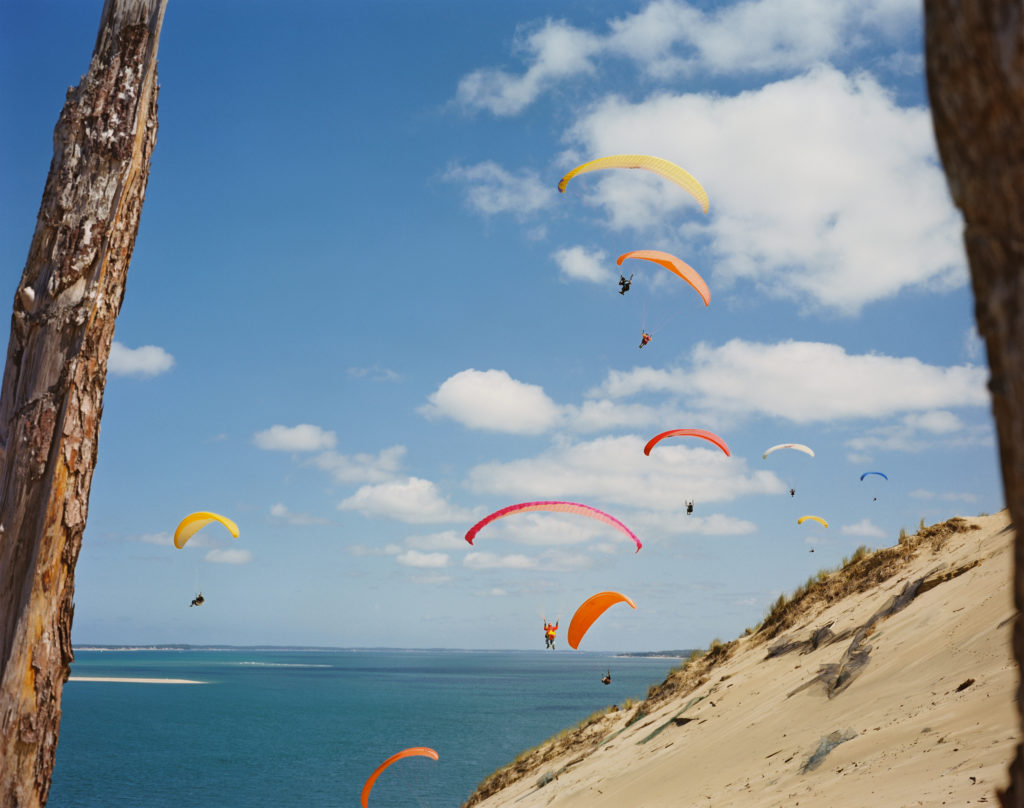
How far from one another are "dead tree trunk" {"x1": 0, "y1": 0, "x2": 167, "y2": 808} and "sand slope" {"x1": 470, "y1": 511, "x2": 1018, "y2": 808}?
7.33 metres

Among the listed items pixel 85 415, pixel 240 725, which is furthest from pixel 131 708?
pixel 85 415

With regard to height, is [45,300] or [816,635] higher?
[45,300]

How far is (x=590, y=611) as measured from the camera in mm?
20094

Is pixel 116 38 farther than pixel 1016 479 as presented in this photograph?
Yes

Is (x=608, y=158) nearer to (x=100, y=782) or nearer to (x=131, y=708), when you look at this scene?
(x=100, y=782)

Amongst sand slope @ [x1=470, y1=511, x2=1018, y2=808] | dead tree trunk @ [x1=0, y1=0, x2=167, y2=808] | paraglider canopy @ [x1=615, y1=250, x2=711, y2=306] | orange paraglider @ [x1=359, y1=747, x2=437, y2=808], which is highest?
paraglider canopy @ [x1=615, y1=250, x2=711, y2=306]

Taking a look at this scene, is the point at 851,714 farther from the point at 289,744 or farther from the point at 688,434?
the point at 289,744

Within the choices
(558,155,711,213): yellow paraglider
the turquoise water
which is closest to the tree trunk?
(558,155,711,213): yellow paraglider

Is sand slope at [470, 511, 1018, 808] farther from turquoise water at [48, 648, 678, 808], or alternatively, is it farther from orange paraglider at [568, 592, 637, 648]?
turquoise water at [48, 648, 678, 808]

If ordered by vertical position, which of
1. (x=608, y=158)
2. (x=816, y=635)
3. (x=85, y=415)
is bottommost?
(x=816, y=635)

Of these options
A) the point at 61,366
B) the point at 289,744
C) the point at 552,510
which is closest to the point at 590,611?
the point at 552,510

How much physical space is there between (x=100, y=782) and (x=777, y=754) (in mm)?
57091

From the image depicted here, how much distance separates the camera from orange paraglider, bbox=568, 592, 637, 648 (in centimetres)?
1933

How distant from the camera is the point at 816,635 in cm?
1642
